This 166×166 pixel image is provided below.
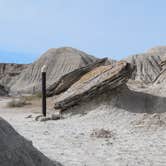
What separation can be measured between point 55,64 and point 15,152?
63.8m

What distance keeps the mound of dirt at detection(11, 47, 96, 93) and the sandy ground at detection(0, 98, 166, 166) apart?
5075cm

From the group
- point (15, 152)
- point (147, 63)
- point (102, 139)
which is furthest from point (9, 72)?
point (15, 152)

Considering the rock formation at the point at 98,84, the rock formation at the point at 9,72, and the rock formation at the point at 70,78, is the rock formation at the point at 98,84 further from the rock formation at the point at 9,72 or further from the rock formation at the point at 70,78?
the rock formation at the point at 9,72

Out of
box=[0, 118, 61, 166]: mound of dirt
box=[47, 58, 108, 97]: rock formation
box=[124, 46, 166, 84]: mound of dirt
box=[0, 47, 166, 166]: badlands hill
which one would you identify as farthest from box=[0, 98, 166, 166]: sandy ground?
box=[124, 46, 166, 84]: mound of dirt

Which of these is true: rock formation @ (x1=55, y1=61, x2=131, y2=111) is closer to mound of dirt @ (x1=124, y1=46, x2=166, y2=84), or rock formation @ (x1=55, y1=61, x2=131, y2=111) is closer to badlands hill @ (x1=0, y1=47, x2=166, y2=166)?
badlands hill @ (x1=0, y1=47, x2=166, y2=166)

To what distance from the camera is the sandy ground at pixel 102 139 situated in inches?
322

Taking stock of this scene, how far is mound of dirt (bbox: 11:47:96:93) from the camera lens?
66375mm

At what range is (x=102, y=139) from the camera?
34.2 ft

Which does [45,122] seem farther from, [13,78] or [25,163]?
[13,78]

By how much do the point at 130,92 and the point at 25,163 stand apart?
410 inches

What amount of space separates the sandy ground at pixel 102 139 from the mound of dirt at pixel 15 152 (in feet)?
5.35

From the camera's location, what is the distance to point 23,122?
13656mm

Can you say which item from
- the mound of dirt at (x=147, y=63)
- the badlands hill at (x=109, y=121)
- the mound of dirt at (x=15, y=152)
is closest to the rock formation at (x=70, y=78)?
the badlands hill at (x=109, y=121)

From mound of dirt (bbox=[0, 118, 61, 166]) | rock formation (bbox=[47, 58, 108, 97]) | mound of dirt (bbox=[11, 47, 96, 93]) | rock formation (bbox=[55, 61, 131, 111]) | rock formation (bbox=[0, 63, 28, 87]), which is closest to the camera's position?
mound of dirt (bbox=[0, 118, 61, 166])
